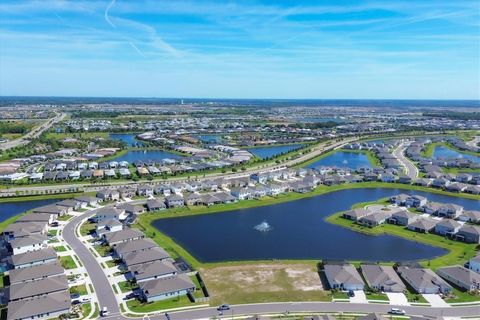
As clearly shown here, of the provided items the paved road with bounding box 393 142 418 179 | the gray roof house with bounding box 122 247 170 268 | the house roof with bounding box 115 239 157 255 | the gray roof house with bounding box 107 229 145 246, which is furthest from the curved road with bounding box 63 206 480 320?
the paved road with bounding box 393 142 418 179

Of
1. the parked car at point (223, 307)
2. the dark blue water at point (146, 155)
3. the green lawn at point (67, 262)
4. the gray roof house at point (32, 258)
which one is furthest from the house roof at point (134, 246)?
the dark blue water at point (146, 155)

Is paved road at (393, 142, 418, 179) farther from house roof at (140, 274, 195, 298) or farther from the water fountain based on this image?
house roof at (140, 274, 195, 298)

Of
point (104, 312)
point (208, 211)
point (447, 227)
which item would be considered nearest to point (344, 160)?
point (447, 227)

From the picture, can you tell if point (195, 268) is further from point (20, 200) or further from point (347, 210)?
point (20, 200)

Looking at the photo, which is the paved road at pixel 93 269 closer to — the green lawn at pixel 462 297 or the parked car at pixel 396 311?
the parked car at pixel 396 311

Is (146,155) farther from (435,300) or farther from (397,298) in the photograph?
(435,300)

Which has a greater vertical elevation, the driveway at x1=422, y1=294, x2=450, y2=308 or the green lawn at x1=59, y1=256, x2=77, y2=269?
the green lawn at x1=59, y1=256, x2=77, y2=269
